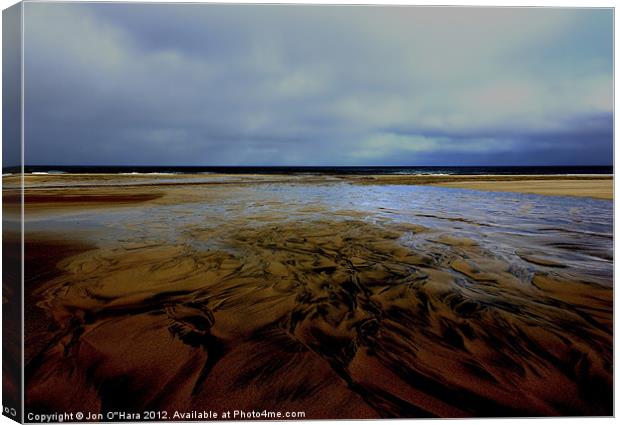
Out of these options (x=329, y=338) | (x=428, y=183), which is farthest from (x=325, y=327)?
(x=428, y=183)

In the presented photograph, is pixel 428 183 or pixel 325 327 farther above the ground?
pixel 428 183

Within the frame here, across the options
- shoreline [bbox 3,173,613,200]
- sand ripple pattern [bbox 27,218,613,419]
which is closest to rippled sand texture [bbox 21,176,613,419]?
sand ripple pattern [bbox 27,218,613,419]

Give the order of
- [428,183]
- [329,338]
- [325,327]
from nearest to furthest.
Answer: [329,338] → [325,327] → [428,183]

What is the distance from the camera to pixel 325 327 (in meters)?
2.35

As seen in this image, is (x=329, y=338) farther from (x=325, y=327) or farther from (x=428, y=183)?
(x=428, y=183)

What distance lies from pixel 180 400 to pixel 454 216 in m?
5.98

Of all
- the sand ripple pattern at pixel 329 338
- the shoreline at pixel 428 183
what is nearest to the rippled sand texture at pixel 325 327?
the sand ripple pattern at pixel 329 338

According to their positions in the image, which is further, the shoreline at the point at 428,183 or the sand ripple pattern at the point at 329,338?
the shoreline at the point at 428,183

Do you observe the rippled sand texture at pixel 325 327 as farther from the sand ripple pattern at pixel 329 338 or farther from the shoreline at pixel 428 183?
the shoreline at pixel 428 183

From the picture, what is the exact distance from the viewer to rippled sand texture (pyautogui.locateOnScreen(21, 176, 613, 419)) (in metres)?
1.89

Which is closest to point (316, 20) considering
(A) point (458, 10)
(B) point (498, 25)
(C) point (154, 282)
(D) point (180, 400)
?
(A) point (458, 10)

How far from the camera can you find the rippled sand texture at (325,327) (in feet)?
6.19

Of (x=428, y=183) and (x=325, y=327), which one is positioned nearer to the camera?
(x=325, y=327)

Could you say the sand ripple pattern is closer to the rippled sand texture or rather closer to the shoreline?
the rippled sand texture
